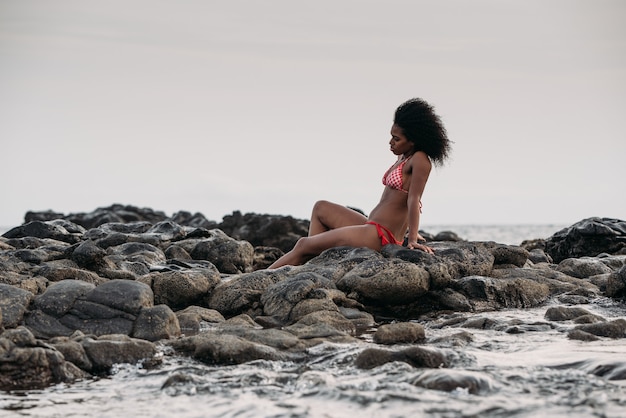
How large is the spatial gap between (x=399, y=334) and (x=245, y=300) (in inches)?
102

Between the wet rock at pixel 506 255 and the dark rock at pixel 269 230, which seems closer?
the wet rock at pixel 506 255

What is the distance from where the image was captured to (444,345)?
24.8ft

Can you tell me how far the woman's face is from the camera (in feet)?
37.5

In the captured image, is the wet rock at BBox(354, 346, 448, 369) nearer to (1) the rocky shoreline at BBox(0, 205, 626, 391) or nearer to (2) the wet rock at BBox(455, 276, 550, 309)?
(1) the rocky shoreline at BBox(0, 205, 626, 391)

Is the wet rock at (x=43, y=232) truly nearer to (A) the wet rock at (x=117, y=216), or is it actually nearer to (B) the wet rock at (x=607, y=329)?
(B) the wet rock at (x=607, y=329)

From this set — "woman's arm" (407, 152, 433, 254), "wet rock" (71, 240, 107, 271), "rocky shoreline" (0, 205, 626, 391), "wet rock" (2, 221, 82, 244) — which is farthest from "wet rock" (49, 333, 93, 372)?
"wet rock" (2, 221, 82, 244)

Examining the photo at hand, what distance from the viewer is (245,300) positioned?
9.75m

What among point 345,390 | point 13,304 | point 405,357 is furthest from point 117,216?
point 345,390

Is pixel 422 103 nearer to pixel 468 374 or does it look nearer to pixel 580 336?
pixel 580 336

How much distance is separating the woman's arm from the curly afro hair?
23 centimetres

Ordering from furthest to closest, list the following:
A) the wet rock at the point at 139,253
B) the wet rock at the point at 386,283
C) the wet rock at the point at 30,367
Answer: the wet rock at the point at 139,253 < the wet rock at the point at 386,283 < the wet rock at the point at 30,367

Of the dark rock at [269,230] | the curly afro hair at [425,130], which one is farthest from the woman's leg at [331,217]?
the dark rock at [269,230]

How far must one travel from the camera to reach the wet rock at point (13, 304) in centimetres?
788

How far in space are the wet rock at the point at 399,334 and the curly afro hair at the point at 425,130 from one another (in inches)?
155
